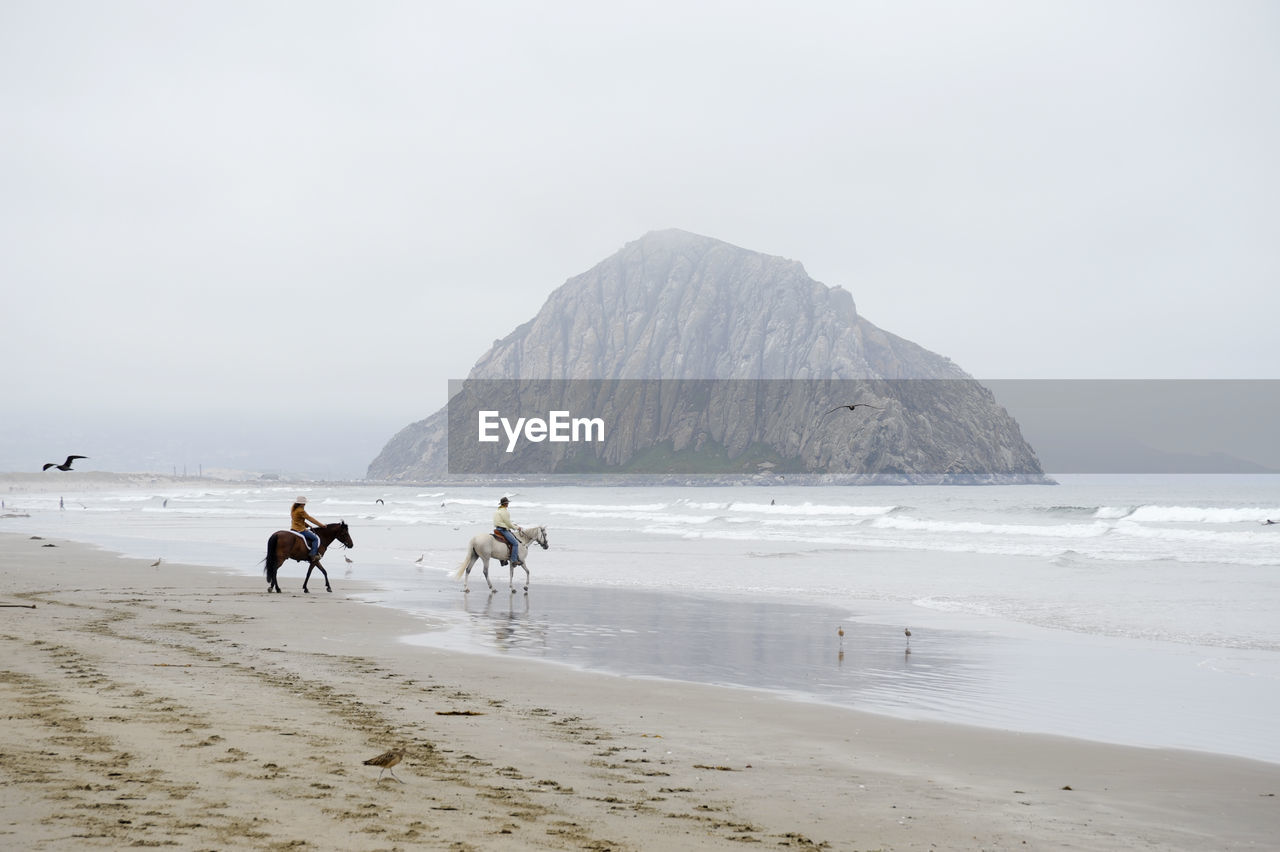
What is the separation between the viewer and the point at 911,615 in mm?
19141

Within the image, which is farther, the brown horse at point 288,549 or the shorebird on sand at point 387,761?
the brown horse at point 288,549

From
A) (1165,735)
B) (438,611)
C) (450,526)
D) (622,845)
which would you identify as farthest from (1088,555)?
(450,526)

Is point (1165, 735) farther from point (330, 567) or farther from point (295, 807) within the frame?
point (330, 567)

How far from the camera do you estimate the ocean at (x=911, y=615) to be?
11203mm

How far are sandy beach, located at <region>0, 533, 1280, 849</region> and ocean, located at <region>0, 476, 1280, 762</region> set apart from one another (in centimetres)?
164

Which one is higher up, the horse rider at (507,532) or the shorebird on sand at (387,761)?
the horse rider at (507,532)

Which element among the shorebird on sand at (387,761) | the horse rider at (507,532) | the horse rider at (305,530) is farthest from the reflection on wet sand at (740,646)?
the shorebird on sand at (387,761)

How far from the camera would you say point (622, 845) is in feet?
18.1

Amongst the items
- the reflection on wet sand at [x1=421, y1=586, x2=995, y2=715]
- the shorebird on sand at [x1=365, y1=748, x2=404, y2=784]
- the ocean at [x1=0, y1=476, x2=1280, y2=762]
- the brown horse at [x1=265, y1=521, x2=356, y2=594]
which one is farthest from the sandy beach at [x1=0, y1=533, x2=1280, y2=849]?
the brown horse at [x1=265, y1=521, x2=356, y2=594]

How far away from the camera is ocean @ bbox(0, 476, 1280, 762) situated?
11.2 m

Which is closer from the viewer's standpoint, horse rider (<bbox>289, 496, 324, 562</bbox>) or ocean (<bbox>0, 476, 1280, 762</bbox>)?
ocean (<bbox>0, 476, 1280, 762</bbox>)

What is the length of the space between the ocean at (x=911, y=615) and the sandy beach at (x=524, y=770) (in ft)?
5.38

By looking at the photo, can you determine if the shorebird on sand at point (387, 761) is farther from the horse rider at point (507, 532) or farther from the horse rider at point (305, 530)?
the horse rider at point (305, 530)

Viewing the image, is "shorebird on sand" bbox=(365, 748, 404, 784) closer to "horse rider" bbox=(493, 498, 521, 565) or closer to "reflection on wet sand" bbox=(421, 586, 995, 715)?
"reflection on wet sand" bbox=(421, 586, 995, 715)
